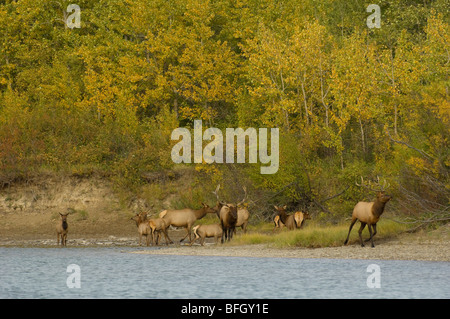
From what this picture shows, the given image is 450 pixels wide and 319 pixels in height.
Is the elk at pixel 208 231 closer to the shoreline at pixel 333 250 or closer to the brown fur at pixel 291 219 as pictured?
the shoreline at pixel 333 250

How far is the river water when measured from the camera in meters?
20.5

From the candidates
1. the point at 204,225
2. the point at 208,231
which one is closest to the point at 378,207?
the point at 208,231

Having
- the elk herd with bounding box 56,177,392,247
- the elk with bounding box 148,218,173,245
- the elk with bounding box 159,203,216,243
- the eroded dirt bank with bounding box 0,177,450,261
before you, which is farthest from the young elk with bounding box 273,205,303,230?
the elk with bounding box 148,218,173,245

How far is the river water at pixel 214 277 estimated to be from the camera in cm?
2045

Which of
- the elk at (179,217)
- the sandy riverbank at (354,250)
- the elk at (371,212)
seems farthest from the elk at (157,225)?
the elk at (371,212)

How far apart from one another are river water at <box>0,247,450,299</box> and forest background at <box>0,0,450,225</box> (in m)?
6.52

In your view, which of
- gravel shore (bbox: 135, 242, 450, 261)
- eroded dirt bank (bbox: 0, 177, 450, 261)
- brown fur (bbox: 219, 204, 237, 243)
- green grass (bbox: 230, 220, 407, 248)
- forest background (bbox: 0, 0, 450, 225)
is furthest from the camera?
forest background (bbox: 0, 0, 450, 225)

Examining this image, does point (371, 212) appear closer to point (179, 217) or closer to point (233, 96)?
point (179, 217)

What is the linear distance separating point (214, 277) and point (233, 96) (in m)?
27.7

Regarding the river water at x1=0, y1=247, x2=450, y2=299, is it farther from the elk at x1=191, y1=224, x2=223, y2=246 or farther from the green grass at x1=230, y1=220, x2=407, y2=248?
the elk at x1=191, y1=224, x2=223, y2=246

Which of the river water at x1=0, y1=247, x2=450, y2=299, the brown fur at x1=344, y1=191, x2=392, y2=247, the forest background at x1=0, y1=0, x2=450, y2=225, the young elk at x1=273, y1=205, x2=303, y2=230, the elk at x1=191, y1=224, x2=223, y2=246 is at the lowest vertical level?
the river water at x1=0, y1=247, x2=450, y2=299

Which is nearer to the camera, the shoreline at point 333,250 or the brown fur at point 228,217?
the shoreline at point 333,250

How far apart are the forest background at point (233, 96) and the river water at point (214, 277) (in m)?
6.52

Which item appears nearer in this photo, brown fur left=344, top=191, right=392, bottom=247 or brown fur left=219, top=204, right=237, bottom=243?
brown fur left=344, top=191, right=392, bottom=247
